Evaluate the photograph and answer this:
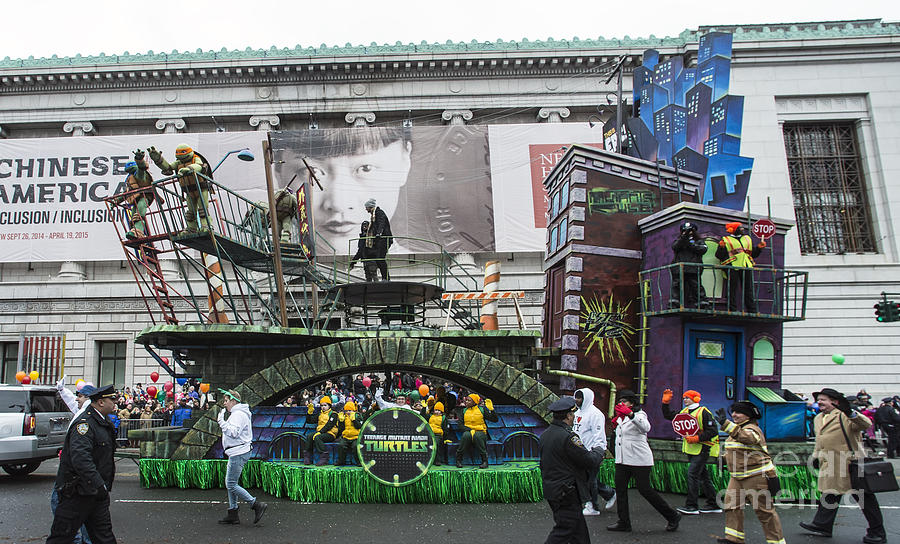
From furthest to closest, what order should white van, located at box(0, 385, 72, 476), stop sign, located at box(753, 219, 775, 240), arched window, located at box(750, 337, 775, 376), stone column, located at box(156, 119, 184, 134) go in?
stone column, located at box(156, 119, 184, 134)
white van, located at box(0, 385, 72, 476)
arched window, located at box(750, 337, 775, 376)
stop sign, located at box(753, 219, 775, 240)

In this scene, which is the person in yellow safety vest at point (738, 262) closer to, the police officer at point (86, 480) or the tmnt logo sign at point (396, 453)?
the tmnt logo sign at point (396, 453)

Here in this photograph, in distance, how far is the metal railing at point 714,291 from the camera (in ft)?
34.2

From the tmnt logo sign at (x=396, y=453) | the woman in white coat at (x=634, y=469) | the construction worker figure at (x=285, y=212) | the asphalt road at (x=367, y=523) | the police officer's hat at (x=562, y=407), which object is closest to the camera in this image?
the police officer's hat at (x=562, y=407)

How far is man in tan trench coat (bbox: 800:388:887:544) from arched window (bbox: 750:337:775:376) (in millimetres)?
3032

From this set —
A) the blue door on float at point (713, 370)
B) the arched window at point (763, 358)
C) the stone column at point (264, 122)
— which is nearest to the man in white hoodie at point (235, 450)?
the blue door on float at point (713, 370)

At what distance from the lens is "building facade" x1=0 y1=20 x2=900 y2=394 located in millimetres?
30062

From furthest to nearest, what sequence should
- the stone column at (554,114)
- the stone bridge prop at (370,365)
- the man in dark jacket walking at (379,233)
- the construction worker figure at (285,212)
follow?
the stone column at (554,114) → the man in dark jacket walking at (379,233) → the construction worker figure at (285,212) → the stone bridge prop at (370,365)

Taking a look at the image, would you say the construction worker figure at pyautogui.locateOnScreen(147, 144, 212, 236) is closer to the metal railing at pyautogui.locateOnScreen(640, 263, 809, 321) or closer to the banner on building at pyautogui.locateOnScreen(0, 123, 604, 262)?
the metal railing at pyautogui.locateOnScreen(640, 263, 809, 321)

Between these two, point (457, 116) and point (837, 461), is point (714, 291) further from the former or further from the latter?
point (457, 116)

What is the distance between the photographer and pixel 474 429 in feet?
32.8

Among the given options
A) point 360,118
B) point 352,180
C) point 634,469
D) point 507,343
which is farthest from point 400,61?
point 634,469

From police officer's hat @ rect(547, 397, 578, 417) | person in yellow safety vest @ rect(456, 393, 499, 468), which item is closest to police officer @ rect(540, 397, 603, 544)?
police officer's hat @ rect(547, 397, 578, 417)

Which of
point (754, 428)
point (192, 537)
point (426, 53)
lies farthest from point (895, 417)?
point (426, 53)

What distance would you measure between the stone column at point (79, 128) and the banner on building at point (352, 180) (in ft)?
4.31
